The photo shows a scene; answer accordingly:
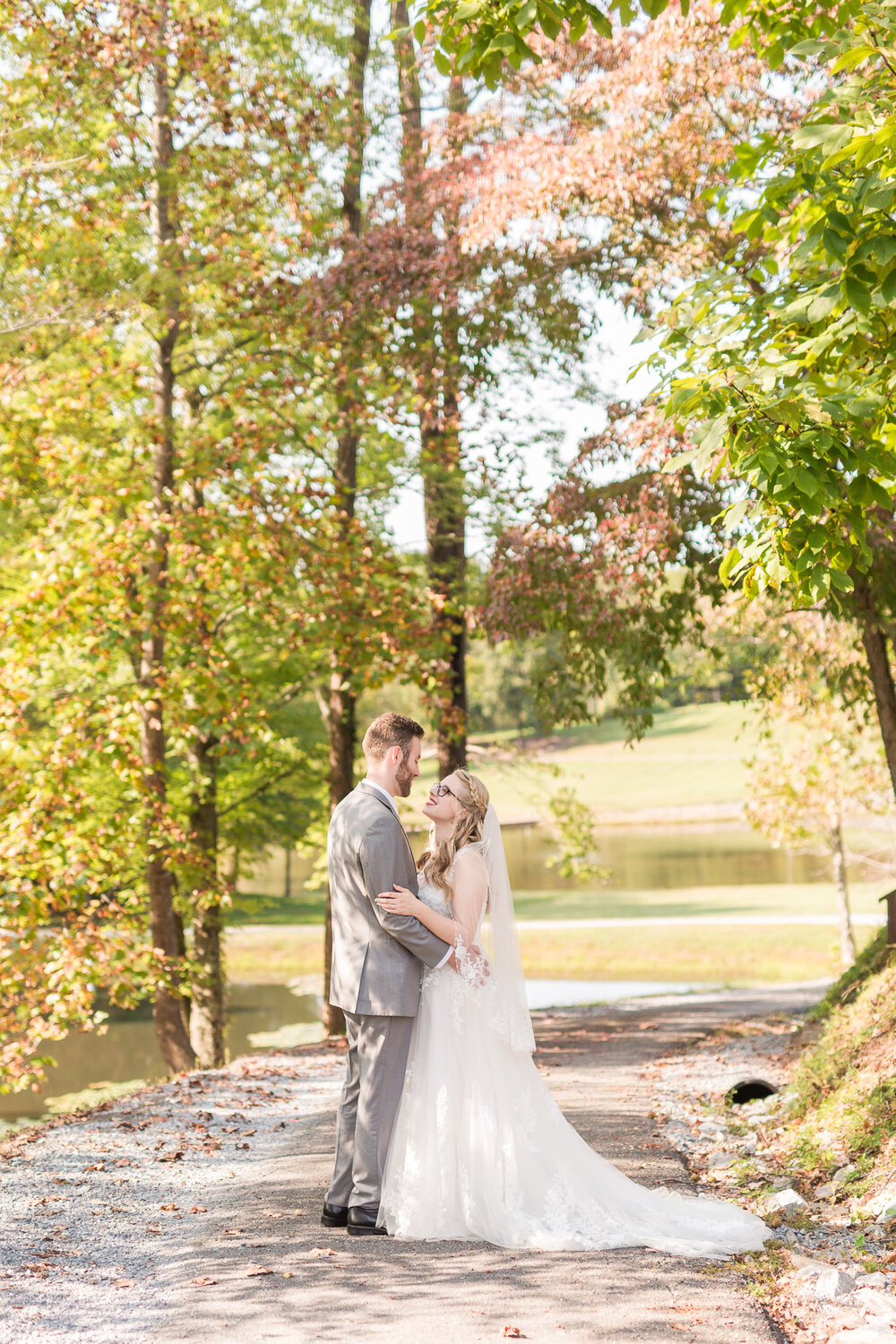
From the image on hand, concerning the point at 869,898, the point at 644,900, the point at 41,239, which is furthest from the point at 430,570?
the point at 869,898

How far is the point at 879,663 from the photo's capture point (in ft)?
31.7

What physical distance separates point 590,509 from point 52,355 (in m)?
8.13

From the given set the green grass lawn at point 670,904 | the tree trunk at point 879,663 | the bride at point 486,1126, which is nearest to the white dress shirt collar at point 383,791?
the bride at point 486,1126

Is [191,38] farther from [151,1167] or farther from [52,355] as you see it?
[151,1167]

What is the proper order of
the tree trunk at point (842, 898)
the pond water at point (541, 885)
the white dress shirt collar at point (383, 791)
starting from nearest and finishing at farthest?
1. the white dress shirt collar at point (383, 791)
2. the tree trunk at point (842, 898)
3. the pond water at point (541, 885)

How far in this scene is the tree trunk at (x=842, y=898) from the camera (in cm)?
1773

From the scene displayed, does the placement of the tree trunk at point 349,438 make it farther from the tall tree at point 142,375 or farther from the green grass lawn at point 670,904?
the green grass lawn at point 670,904

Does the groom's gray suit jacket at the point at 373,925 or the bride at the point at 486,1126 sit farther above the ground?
the groom's gray suit jacket at the point at 373,925

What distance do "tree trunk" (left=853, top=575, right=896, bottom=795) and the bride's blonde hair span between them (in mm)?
5027

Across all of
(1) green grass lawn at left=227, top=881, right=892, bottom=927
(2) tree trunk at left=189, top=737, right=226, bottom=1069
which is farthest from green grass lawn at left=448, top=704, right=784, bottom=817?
(2) tree trunk at left=189, top=737, right=226, bottom=1069

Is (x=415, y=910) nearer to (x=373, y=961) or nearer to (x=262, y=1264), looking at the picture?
(x=373, y=961)

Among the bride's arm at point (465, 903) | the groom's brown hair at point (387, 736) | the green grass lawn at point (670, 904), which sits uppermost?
the groom's brown hair at point (387, 736)

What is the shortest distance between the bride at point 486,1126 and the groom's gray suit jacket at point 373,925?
94 mm

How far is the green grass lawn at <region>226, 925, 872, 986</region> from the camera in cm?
2250
